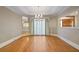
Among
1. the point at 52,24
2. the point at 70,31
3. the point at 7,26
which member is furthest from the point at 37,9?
the point at 70,31

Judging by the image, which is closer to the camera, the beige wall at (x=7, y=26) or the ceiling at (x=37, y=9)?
the ceiling at (x=37, y=9)

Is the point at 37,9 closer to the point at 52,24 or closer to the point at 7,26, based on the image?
the point at 52,24

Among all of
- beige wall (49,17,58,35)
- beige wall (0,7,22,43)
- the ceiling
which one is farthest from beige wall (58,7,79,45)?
beige wall (0,7,22,43)

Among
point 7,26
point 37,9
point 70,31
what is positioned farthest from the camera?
point 70,31

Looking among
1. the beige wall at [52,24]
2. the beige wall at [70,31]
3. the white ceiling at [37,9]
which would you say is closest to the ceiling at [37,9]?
the white ceiling at [37,9]

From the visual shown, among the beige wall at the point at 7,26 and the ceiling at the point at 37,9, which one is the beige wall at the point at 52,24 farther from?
the beige wall at the point at 7,26

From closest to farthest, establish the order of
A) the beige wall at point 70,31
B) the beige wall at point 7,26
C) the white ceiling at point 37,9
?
1. the white ceiling at point 37,9
2. the beige wall at point 7,26
3. the beige wall at point 70,31

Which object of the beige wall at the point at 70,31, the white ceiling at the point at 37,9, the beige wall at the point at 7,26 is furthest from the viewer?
the beige wall at the point at 70,31

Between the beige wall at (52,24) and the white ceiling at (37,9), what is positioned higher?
the white ceiling at (37,9)

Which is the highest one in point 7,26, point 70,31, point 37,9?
point 37,9

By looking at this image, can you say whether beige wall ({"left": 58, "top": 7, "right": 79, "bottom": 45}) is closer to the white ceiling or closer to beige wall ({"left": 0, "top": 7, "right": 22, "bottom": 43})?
the white ceiling
